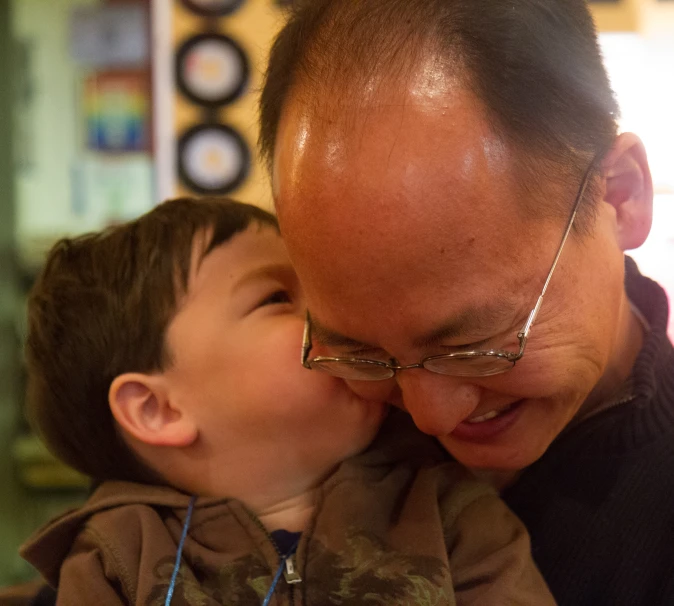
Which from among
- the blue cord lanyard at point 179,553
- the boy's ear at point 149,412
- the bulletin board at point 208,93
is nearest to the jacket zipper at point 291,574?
the blue cord lanyard at point 179,553

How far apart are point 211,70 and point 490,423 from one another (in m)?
2.49

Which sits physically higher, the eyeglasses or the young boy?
the eyeglasses

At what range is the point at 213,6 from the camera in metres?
3.14

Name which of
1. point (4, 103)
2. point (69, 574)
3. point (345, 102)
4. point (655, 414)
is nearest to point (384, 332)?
point (345, 102)

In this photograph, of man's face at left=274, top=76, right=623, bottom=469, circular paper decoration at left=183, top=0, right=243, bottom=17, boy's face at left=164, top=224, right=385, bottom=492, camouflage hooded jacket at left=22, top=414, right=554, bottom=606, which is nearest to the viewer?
man's face at left=274, top=76, right=623, bottom=469

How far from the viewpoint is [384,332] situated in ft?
3.21

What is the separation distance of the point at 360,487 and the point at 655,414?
486 millimetres

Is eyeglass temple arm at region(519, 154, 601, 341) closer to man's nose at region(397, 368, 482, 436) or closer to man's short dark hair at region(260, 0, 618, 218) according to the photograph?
man's short dark hair at region(260, 0, 618, 218)

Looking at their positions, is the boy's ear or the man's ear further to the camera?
the boy's ear

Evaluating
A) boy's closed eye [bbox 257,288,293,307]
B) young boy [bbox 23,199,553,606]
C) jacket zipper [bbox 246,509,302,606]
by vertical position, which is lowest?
jacket zipper [bbox 246,509,302,606]

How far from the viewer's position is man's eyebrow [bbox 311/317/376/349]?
1.04 m

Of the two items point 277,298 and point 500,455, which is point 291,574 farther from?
point 277,298

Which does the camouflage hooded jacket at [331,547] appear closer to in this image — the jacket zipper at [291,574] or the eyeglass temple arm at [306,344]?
the jacket zipper at [291,574]

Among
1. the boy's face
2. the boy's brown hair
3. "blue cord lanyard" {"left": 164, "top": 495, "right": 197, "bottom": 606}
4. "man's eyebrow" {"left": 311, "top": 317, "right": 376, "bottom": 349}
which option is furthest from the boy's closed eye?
"blue cord lanyard" {"left": 164, "top": 495, "right": 197, "bottom": 606}
